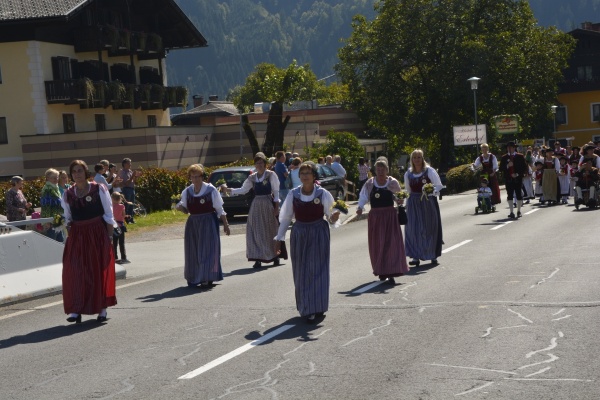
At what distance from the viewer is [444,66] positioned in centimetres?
6369

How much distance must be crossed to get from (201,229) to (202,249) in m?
0.27

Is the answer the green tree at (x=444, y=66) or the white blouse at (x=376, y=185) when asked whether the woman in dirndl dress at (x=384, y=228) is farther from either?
the green tree at (x=444, y=66)

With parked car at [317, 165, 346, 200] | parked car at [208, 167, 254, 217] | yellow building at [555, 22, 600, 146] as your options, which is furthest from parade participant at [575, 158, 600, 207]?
yellow building at [555, 22, 600, 146]

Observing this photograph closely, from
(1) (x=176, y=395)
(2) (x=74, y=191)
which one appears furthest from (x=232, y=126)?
(1) (x=176, y=395)

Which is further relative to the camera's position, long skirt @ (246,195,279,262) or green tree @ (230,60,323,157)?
green tree @ (230,60,323,157)

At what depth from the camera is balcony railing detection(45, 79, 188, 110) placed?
46094mm

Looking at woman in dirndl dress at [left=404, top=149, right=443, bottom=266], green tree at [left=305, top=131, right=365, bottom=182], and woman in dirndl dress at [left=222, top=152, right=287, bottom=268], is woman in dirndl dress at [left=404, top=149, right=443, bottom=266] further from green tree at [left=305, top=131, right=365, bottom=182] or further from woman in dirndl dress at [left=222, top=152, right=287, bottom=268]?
green tree at [left=305, top=131, right=365, bottom=182]

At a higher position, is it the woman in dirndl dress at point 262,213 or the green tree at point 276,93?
the green tree at point 276,93

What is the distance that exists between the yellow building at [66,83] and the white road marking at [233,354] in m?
32.7

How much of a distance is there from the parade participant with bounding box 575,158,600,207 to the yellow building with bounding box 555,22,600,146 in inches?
2878

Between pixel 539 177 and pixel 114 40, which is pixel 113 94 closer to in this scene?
pixel 114 40

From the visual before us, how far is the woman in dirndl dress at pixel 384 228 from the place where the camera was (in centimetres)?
1452

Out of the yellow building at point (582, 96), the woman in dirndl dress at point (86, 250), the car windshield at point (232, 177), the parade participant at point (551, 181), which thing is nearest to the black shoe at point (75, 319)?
the woman in dirndl dress at point (86, 250)

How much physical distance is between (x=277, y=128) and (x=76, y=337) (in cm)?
3325
